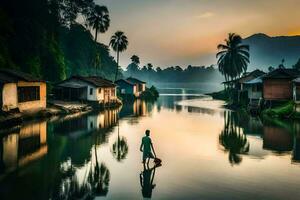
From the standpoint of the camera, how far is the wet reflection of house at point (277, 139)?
23969 millimetres

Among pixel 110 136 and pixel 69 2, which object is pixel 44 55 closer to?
pixel 69 2

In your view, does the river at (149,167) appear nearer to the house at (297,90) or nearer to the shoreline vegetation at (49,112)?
the shoreline vegetation at (49,112)

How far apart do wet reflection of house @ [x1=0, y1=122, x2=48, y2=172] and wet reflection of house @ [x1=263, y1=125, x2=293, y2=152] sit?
15.5 m

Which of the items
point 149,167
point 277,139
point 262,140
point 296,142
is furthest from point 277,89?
point 149,167

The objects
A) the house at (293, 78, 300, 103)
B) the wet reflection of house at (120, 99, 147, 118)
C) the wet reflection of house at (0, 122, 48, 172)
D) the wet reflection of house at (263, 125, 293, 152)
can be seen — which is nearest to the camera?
the wet reflection of house at (0, 122, 48, 172)

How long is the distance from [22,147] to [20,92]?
57.3 ft

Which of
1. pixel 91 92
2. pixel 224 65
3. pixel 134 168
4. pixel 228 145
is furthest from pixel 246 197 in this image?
pixel 224 65

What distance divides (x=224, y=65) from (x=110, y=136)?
5828 cm

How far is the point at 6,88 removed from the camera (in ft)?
114

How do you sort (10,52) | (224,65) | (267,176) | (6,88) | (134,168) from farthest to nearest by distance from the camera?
(224,65)
(10,52)
(6,88)
(134,168)
(267,176)

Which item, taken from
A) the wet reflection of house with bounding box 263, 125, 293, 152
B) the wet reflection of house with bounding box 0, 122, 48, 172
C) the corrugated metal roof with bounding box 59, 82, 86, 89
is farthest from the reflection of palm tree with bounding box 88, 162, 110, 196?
the corrugated metal roof with bounding box 59, 82, 86, 89

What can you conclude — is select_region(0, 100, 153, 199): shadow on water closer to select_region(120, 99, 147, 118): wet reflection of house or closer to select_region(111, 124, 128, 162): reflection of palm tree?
select_region(111, 124, 128, 162): reflection of palm tree

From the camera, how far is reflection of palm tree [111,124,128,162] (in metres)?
20.8

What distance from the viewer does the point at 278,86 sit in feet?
164
